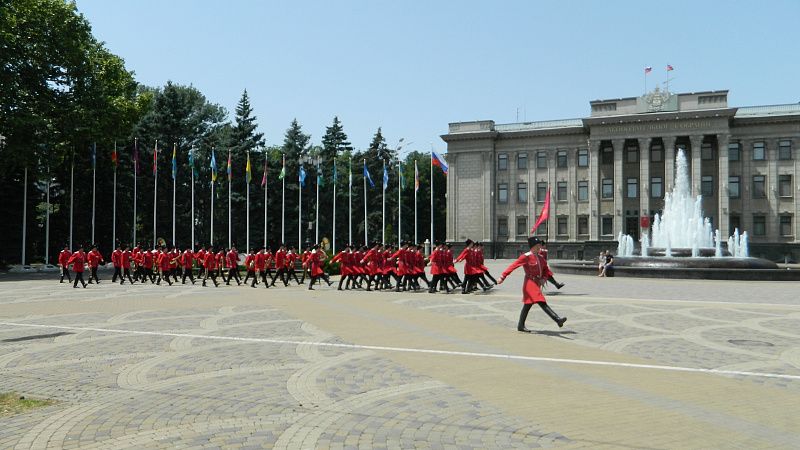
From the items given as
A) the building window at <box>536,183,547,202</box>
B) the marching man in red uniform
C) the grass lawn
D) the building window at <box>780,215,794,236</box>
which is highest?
the building window at <box>536,183,547,202</box>

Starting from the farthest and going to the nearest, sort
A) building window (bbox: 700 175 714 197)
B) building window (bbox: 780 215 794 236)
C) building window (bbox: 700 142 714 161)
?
1. building window (bbox: 700 142 714 161)
2. building window (bbox: 700 175 714 197)
3. building window (bbox: 780 215 794 236)

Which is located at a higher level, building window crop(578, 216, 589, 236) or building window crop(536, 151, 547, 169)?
building window crop(536, 151, 547, 169)

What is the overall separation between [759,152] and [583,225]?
63.9 feet

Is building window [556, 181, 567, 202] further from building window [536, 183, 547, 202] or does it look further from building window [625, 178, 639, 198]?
building window [625, 178, 639, 198]

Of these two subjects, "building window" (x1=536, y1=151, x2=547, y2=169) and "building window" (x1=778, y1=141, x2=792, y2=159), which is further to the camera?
"building window" (x1=536, y1=151, x2=547, y2=169)

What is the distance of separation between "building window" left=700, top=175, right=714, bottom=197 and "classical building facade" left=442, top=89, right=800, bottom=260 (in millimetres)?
108

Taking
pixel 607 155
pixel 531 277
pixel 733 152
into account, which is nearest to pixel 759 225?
pixel 733 152

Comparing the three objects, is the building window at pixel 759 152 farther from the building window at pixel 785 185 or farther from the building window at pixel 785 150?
the building window at pixel 785 185

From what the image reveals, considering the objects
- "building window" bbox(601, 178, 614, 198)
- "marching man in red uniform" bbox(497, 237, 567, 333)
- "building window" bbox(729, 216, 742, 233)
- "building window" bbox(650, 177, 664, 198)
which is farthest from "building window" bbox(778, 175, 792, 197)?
"marching man in red uniform" bbox(497, 237, 567, 333)

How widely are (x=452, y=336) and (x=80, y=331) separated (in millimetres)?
7346

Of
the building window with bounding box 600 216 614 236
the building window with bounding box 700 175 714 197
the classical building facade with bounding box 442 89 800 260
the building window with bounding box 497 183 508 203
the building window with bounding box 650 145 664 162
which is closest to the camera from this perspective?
the classical building facade with bounding box 442 89 800 260

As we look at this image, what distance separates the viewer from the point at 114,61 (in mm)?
47438

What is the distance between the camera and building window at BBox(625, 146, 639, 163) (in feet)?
230

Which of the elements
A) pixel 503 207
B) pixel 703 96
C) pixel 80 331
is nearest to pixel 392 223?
pixel 503 207
